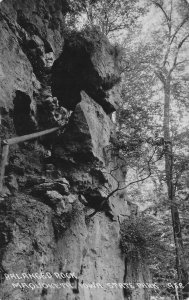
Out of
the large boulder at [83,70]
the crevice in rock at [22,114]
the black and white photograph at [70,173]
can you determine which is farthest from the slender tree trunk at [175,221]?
the crevice in rock at [22,114]

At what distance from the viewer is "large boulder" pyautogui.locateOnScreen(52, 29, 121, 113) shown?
8.95 metres

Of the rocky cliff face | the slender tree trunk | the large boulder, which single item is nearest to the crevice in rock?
the rocky cliff face

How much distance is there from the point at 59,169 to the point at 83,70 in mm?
3961

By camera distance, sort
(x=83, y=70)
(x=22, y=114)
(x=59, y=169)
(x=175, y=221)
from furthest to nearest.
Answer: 1. (x=175, y=221)
2. (x=83, y=70)
3. (x=59, y=169)
4. (x=22, y=114)

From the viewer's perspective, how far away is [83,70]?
29.6 ft

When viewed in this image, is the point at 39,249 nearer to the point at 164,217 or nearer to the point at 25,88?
the point at 25,88

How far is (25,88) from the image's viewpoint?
659cm

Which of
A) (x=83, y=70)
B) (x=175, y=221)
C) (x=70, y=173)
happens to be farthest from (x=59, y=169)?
(x=175, y=221)

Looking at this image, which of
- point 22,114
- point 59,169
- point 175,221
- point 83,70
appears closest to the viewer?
point 22,114

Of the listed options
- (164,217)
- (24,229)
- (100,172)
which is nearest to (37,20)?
(100,172)

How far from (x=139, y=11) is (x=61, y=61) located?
7438 millimetres

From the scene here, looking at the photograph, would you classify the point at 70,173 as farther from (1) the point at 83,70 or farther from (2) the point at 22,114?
(1) the point at 83,70

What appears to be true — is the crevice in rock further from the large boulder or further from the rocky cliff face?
the large boulder

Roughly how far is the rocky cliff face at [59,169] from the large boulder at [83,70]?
0.12 feet
